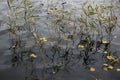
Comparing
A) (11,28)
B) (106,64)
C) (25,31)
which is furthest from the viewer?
(25,31)

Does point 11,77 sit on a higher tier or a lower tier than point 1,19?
lower

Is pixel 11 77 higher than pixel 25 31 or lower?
lower

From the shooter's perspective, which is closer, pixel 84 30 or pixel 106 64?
pixel 106 64

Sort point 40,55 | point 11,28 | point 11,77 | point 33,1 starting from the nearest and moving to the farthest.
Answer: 1. point 11,77
2. point 40,55
3. point 11,28
4. point 33,1

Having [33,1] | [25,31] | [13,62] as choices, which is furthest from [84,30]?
[33,1]

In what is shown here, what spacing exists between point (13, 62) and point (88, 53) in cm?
156

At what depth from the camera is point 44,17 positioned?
7.02 metres

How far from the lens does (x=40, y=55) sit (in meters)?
5.04

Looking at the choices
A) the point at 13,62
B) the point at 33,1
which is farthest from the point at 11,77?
the point at 33,1

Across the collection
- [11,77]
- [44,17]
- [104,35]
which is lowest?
[11,77]

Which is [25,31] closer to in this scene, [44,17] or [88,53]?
[44,17]

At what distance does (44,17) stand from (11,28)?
154 centimetres

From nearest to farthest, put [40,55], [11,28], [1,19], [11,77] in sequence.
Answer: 1. [11,77]
2. [40,55]
3. [11,28]
4. [1,19]

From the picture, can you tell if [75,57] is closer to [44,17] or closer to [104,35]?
[104,35]
